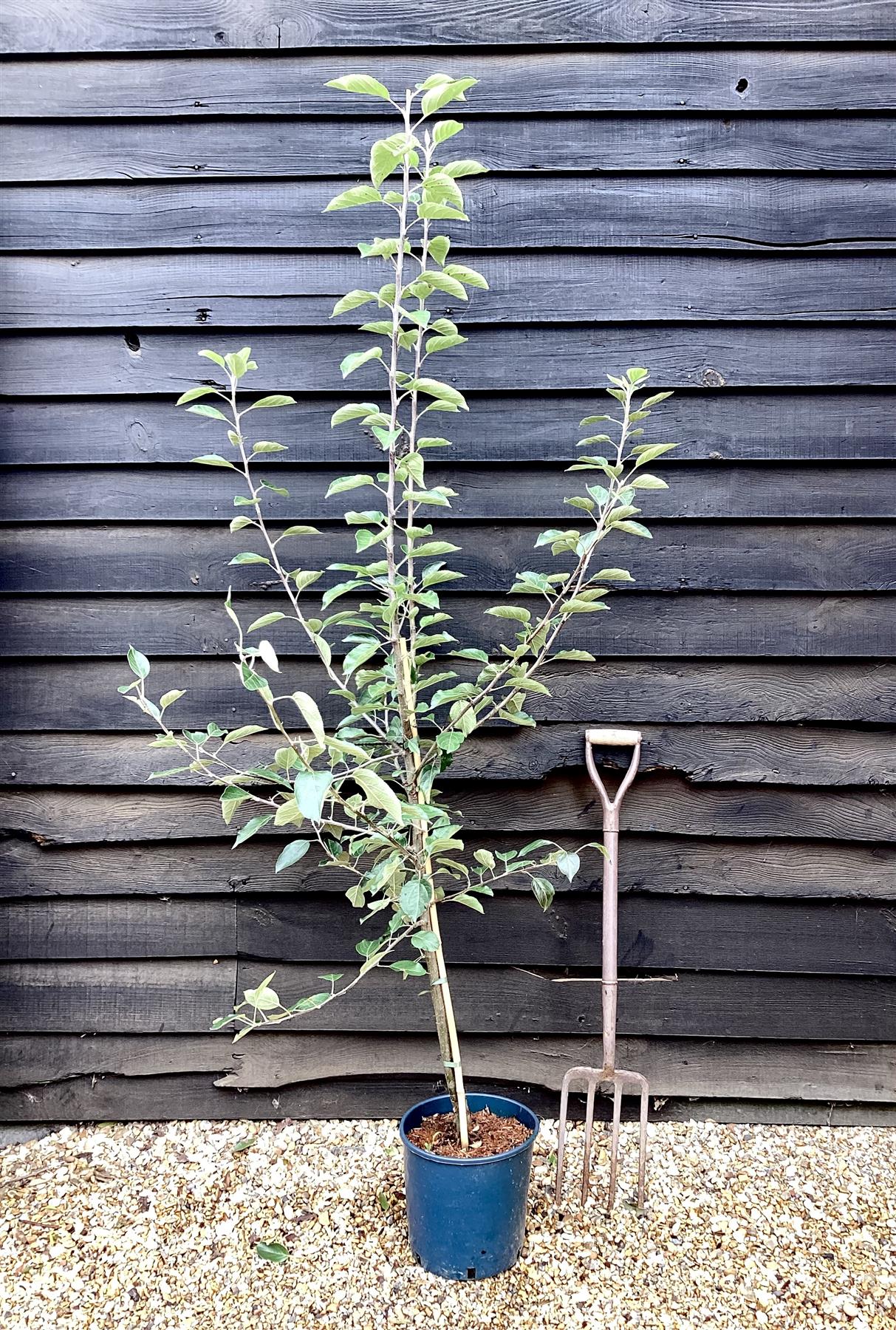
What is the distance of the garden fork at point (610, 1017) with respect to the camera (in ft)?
5.08

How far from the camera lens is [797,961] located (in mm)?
1800

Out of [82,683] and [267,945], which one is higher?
[82,683]

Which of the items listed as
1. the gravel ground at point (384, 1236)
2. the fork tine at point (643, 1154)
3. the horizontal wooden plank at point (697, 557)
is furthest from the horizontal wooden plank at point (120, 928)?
the fork tine at point (643, 1154)

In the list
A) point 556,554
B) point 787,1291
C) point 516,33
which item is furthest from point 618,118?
point 787,1291

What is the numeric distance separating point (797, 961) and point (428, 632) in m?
1.08

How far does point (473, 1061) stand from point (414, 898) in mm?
753

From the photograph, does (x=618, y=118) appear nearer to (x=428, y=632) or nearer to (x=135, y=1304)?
(x=428, y=632)

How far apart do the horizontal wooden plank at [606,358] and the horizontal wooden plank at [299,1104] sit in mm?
1531

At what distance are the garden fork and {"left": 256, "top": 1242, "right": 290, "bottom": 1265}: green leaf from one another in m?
0.51

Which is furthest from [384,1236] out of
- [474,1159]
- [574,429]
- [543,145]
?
[543,145]

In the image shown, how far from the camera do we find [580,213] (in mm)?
1766

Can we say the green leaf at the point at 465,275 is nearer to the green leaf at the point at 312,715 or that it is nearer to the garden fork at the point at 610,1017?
the green leaf at the point at 312,715

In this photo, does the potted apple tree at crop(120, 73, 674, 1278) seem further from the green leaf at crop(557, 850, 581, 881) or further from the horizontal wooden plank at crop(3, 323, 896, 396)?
the horizontal wooden plank at crop(3, 323, 896, 396)

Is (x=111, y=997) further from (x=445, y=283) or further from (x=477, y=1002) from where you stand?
(x=445, y=283)
